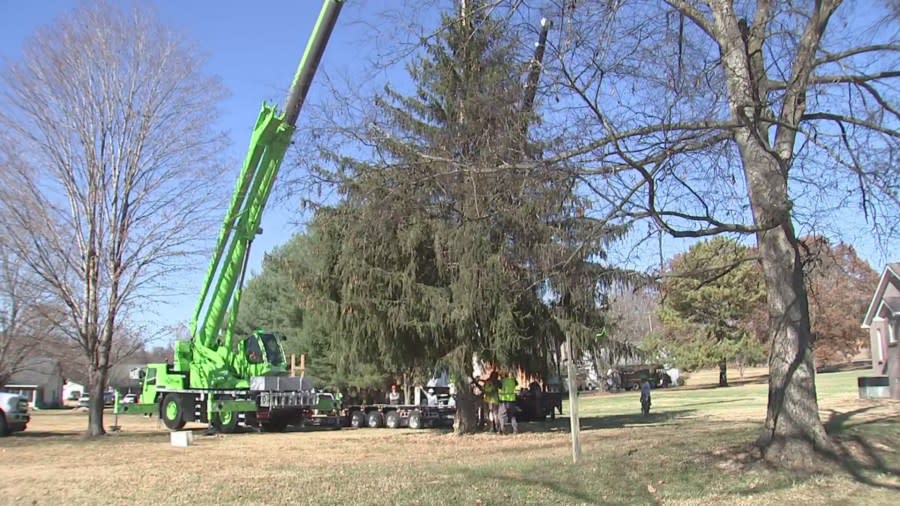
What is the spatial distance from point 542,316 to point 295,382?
32.1 feet

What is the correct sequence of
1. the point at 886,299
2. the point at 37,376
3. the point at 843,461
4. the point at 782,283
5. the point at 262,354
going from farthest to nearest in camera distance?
the point at 37,376, the point at 886,299, the point at 262,354, the point at 782,283, the point at 843,461

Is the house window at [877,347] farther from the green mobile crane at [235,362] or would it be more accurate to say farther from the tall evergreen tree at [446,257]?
the green mobile crane at [235,362]

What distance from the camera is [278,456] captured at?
610 inches

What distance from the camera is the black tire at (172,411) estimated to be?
81.2 feet

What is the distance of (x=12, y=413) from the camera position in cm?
2370

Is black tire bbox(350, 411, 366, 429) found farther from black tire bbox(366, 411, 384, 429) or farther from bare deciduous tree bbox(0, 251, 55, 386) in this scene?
bare deciduous tree bbox(0, 251, 55, 386)

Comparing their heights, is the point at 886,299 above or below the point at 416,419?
above

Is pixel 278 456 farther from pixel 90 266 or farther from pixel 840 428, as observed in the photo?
pixel 840 428

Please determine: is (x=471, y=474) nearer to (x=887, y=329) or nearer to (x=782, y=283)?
(x=782, y=283)

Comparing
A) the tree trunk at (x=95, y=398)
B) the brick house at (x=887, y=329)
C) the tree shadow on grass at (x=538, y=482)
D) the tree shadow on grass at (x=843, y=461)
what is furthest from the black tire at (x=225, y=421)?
the brick house at (x=887, y=329)

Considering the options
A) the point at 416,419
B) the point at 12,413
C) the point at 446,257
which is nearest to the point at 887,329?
the point at 416,419

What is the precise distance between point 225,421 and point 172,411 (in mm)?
2534

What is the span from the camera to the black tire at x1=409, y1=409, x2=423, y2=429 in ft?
88.7

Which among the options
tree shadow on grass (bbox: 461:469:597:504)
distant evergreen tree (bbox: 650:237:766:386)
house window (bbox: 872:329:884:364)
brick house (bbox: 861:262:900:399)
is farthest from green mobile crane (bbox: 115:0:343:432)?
distant evergreen tree (bbox: 650:237:766:386)
